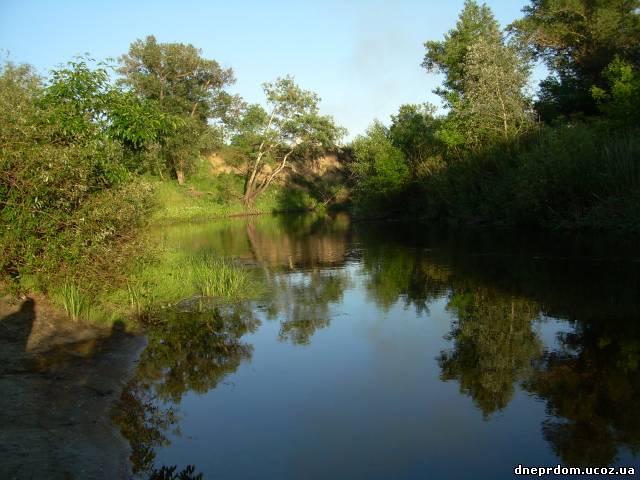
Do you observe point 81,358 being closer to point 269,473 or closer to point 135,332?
point 135,332

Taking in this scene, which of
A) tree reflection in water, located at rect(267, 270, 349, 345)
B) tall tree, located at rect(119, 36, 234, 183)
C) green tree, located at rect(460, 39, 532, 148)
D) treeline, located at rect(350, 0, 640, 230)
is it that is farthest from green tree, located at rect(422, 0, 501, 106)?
tree reflection in water, located at rect(267, 270, 349, 345)

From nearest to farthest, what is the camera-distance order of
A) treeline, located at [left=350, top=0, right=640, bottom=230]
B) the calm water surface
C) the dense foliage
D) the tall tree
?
1. the calm water surface
2. the dense foliage
3. treeline, located at [left=350, top=0, right=640, bottom=230]
4. the tall tree

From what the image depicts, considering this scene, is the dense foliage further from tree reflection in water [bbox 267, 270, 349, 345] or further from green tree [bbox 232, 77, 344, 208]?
green tree [bbox 232, 77, 344, 208]

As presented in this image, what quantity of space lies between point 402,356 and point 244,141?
2081 inches

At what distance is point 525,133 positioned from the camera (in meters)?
34.3

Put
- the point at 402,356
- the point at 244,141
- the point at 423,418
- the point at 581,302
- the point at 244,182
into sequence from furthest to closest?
the point at 244,182 < the point at 244,141 < the point at 581,302 < the point at 402,356 < the point at 423,418

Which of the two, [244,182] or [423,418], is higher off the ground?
[244,182]

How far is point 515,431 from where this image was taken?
6.55 metres

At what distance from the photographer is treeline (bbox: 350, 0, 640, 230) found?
27609 millimetres

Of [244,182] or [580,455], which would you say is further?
[244,182]

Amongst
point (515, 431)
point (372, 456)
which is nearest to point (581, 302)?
point (515, 431)

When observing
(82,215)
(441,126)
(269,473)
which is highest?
(441,126)

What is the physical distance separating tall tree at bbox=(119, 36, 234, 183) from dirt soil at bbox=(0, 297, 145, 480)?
44.0 metres

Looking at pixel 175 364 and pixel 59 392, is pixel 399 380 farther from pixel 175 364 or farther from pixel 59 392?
pixel 59 392
